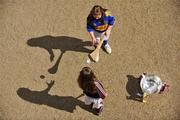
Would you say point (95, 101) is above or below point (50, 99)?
above

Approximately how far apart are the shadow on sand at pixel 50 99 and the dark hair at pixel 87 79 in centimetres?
135

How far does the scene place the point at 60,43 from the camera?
1223cm

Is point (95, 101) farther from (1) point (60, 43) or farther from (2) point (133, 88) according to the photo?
(1) point (60, 43)

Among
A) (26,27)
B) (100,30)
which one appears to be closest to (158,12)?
(100,30)

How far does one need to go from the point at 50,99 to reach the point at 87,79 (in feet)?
6.78

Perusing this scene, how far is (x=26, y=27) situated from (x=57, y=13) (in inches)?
39.8

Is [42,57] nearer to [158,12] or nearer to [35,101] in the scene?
[35,101]

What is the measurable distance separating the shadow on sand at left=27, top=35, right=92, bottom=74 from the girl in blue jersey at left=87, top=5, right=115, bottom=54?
78cm

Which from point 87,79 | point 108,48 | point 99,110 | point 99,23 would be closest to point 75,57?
point 108,48

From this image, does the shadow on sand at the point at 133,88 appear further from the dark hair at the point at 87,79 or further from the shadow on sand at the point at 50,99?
the dark hair at the point at 87,79

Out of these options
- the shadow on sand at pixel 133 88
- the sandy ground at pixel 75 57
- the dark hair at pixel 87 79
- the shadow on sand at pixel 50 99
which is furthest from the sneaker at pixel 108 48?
the dark hair at pixel 87 79

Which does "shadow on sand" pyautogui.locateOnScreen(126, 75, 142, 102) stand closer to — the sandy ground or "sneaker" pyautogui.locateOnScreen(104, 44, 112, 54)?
the sandy ground

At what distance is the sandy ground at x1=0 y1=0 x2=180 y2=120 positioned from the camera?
11312 mm

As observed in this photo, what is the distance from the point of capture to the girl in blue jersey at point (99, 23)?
34.1 ft
